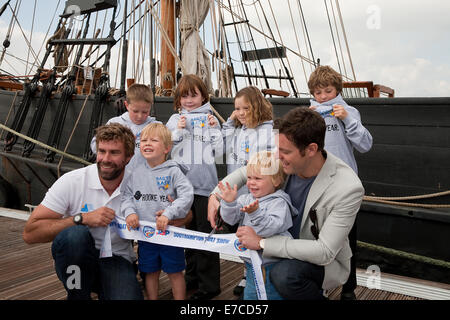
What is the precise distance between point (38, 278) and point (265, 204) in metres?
2.01

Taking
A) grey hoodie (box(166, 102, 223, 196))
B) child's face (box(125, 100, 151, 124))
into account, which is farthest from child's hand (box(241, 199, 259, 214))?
child's face (box(125, 100, 151, 124))

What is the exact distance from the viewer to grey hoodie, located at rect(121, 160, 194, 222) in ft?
7.37

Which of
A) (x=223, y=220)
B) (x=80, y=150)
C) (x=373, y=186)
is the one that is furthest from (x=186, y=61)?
(x=223, y=220)

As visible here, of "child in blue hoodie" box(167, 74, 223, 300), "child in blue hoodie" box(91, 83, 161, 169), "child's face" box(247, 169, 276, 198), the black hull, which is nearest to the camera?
"child's face" box(247, 169, 276, 198)

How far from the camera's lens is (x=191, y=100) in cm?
264

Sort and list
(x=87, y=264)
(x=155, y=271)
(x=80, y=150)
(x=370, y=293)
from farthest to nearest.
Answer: (x=80, y=150)
(x=370, y=293)
(x=155, y=271)
(x=87, y=264)

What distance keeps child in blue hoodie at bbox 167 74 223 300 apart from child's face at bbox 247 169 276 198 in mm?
818

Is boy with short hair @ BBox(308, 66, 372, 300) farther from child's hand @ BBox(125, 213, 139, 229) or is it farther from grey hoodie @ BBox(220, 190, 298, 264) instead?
child's hand @ BBox(125, 213, 139, 229)

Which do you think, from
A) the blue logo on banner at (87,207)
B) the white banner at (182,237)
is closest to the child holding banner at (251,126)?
the white banner at (182,237)

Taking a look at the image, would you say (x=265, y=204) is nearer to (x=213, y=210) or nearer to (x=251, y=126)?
(x=213, y=210)
